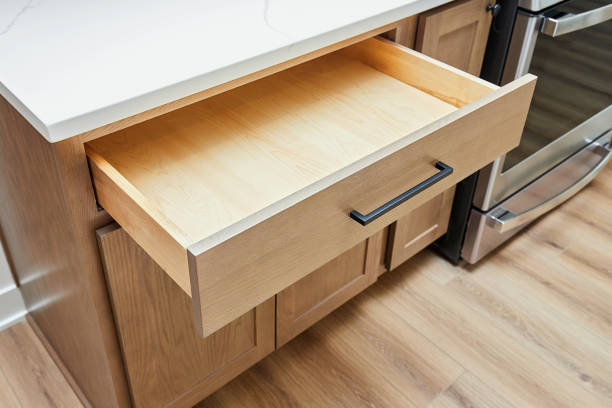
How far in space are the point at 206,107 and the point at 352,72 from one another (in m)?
0.28

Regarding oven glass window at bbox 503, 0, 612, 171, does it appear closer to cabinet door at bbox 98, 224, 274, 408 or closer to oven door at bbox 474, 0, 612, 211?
oven door at bbox 474, 0, 612, 211

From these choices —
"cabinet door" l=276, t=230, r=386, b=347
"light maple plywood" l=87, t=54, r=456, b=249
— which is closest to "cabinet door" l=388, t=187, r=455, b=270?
"cabinet door" l=276, t=230, r=386, b=347

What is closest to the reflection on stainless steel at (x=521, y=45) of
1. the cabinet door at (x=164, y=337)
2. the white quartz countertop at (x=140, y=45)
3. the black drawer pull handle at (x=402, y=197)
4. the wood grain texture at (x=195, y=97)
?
the white quartz countertop at (x=140, y=45)

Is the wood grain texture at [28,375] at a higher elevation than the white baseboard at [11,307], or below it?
below

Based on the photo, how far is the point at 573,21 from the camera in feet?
4.11

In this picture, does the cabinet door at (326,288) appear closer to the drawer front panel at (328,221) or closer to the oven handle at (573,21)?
the drawer front panel at (328,221)

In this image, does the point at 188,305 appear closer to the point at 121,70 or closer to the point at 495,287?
the point at 121,70

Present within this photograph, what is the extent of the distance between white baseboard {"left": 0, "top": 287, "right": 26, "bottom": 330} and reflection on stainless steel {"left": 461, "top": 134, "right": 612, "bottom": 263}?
113 centimetres

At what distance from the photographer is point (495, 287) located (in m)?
1.58

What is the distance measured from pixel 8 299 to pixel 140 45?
861 mm

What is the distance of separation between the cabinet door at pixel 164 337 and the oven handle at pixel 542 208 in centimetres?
66

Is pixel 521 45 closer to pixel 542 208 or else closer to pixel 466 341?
pixel 542 208

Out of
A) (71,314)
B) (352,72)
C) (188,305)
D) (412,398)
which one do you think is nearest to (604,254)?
(412,398)

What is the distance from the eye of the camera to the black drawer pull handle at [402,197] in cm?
76
